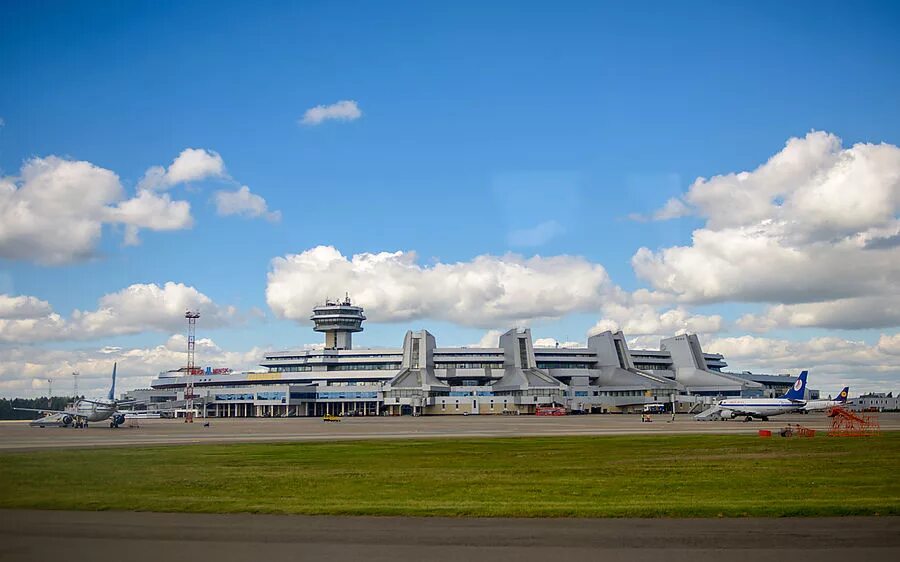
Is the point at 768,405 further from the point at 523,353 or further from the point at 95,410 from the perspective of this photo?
the point at 523,353

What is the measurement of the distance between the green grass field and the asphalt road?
53.4 inches

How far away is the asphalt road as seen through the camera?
49.4 feet

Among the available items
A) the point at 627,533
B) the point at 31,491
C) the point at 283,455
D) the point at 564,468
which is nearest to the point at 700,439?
the point at 564,468

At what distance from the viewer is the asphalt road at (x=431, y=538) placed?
49.4 feet

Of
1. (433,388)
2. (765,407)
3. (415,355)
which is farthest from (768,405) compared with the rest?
(415,355)

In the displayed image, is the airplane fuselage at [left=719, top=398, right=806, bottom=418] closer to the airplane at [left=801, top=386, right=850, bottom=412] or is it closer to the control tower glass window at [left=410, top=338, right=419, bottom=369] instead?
the airplane at [left=801, top=386, right=850, bottom=412]

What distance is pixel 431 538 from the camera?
55.5 ft

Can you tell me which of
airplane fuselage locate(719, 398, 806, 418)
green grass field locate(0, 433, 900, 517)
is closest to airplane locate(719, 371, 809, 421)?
airplane fuselage locate(719, 398, 806, 418)

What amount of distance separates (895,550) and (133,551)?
15640 millimetres

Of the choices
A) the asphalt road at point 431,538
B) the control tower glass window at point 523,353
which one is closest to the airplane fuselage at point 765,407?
the asphalt road at point 431,538

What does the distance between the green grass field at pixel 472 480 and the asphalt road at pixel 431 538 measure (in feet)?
4.45

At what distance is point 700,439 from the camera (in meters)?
56.0

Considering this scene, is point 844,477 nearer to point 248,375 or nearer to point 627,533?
point 627,533

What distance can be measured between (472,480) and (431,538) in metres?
11.9
